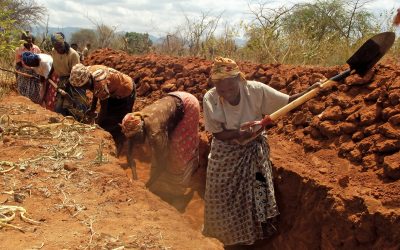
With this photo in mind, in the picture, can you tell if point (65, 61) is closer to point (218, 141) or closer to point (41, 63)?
point (41, 63)

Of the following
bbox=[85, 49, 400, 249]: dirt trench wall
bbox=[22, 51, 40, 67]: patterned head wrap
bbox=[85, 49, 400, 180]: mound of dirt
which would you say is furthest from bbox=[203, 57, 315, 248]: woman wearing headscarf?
bbox=[22, 51, 40, 67]: patterned head wrap

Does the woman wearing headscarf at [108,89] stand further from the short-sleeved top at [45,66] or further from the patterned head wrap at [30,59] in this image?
the patterned head wrap at [30,59]

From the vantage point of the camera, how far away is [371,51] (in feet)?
11.7

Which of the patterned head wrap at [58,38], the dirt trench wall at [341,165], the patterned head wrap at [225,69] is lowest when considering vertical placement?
the dirt trench wall at [341,165]

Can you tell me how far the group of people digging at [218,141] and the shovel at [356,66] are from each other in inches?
4.6

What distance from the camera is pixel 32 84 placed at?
24.1 ft

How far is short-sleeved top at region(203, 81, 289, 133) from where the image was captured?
3598mm

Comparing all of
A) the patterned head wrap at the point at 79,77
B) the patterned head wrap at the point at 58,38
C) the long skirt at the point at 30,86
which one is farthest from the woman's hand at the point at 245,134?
Result: the long skirt at the point at 30,86

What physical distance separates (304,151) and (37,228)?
2.68m

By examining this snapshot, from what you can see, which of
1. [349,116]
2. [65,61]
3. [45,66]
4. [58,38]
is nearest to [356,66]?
→ [349,116]

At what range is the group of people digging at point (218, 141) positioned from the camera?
142 inches

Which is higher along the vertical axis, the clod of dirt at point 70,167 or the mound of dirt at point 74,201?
the clod of dirt at point 70,167

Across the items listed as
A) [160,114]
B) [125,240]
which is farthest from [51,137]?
[125,240]

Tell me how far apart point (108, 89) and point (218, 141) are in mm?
1435
